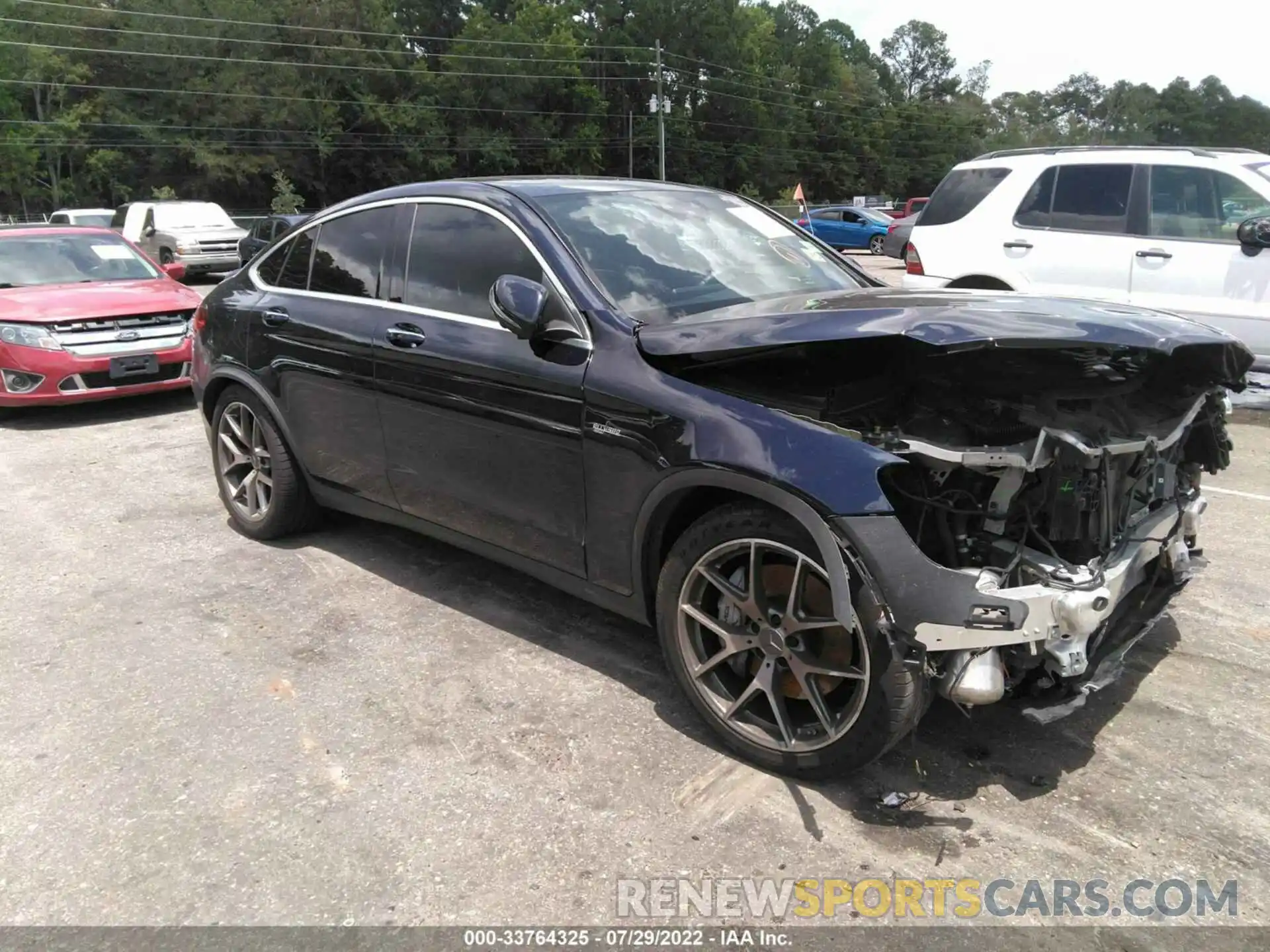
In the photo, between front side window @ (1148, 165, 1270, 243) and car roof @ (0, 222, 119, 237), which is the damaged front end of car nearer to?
front side window @ (1148, 165, 1270, 243)

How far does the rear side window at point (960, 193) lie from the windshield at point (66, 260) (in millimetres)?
7668

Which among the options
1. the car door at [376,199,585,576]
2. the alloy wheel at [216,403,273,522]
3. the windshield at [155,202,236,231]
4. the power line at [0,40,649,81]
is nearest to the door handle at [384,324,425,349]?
the car door at [376,199,585,576]

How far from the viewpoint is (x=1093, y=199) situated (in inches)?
286

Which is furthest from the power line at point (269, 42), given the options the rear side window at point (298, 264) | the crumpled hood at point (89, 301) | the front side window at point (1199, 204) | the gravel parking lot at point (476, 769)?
the gravel parking lot at point (476, 769)

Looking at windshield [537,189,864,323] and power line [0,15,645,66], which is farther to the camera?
power line [0,15,645,66]

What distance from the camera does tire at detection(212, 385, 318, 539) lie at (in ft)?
15.5

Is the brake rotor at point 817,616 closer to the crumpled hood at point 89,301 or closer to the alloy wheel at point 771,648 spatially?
the alloy wheel at point 771,648

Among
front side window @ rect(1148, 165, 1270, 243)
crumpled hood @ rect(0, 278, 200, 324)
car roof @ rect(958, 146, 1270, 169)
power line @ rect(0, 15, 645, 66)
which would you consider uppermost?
A: power line @ rect(0, 15, 645, 66)

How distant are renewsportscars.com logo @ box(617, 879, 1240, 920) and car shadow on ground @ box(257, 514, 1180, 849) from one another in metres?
0.25

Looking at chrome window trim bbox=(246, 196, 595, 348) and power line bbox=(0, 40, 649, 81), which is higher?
power line bbox=(0, 40, 649, 81)

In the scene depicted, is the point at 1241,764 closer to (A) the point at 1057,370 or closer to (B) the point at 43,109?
(A) the point at 1057,370

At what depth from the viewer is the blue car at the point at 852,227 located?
30.8 meters

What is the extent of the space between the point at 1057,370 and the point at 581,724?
1.94 m

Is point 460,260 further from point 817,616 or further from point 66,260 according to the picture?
point 66,260
